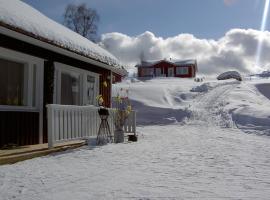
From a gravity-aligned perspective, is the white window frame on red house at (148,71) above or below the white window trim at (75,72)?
above

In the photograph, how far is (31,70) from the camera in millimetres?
9461

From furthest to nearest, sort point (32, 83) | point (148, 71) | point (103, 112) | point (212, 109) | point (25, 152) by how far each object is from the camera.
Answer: point (148, 71) < point (212, 109) < point (103, 112) < point (32, 83) < point (25, 152)

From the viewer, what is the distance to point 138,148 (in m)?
9.49

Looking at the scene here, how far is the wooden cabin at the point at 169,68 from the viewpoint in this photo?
53656mm

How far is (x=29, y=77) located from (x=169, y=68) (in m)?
45.7

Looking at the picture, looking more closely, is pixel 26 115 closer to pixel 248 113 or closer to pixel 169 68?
pixel 248 113

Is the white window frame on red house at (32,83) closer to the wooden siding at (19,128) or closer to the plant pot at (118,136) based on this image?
the wooden siding at (19,128)

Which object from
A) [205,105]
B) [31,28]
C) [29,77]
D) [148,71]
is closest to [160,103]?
[205,105]

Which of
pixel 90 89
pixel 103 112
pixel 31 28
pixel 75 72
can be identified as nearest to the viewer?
pixel 31 28

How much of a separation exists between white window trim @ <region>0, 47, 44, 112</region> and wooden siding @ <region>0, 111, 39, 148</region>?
12 cm

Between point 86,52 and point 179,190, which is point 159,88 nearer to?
point 86,52

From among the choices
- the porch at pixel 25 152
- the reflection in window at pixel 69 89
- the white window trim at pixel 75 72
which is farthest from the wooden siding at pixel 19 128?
the reflection in window at pixel 69 89

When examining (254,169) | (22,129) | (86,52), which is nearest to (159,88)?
(86,52)

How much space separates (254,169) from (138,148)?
3223mm
